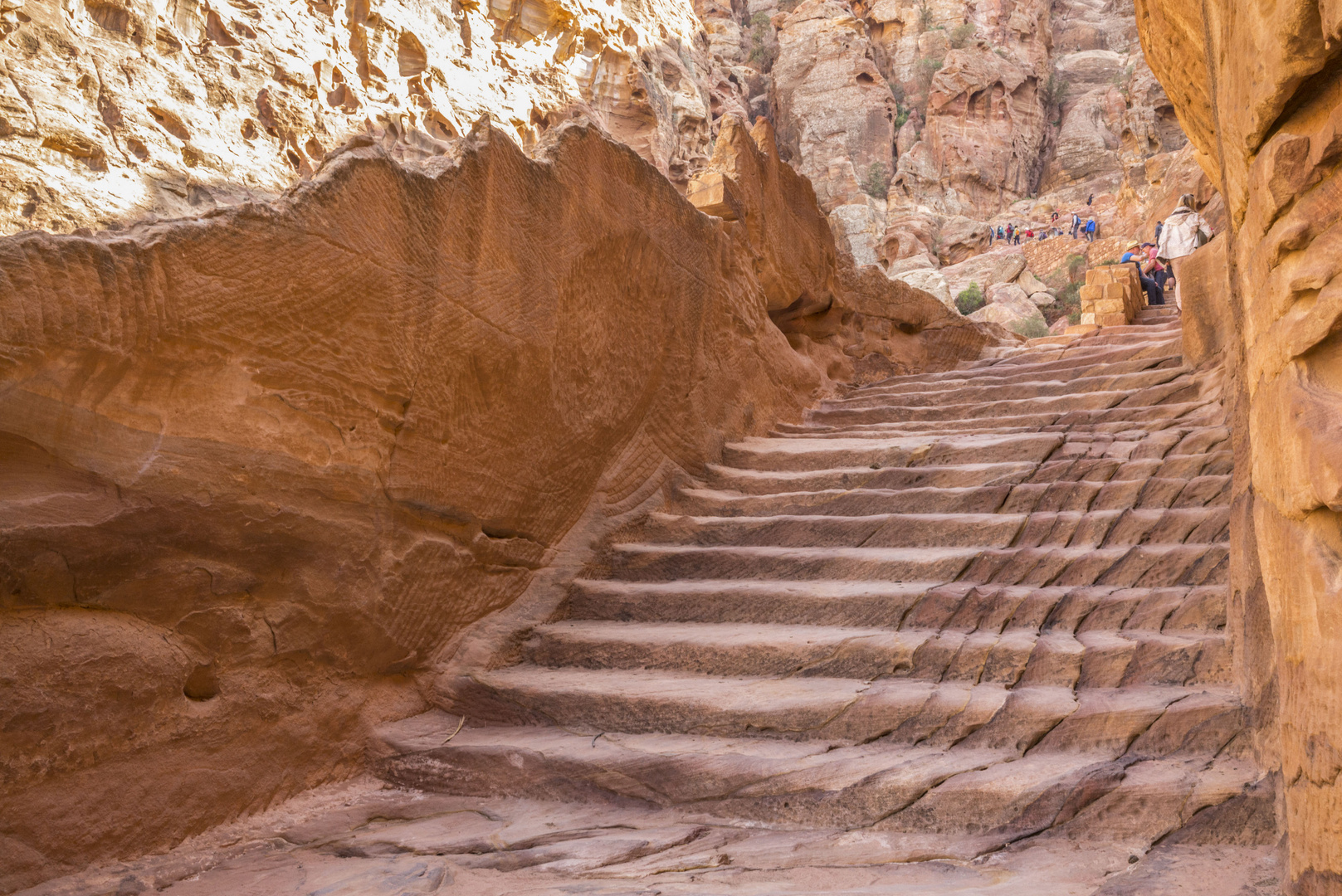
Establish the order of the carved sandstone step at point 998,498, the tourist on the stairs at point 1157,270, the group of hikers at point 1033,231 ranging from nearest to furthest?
1. the carved sandstone step at point 998,498
2. the tourist on the stairs at point 1157,270
3. the group of hikers at point 1033,231

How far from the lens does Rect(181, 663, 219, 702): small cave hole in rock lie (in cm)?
232

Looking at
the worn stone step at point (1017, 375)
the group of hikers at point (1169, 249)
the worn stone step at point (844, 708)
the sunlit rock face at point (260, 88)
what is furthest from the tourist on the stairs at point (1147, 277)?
the worn stone step at point (844, 708)

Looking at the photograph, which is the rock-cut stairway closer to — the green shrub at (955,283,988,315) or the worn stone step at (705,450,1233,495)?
the worn stone step at (705,450,1233,495)

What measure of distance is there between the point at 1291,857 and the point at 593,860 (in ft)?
4.64

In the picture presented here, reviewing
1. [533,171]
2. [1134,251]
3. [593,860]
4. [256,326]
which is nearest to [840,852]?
[593,860]

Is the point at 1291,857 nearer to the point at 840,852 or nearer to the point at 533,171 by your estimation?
the point at 840,852

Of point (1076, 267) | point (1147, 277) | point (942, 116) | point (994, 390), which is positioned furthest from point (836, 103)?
point (994, 390)

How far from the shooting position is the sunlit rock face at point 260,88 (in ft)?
26.2

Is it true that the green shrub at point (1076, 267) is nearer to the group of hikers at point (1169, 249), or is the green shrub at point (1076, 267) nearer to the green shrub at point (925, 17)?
the group of hikers at point (1169, 249)

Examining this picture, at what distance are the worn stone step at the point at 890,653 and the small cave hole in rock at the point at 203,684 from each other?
3.63 ft

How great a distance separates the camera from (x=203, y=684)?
2.34m

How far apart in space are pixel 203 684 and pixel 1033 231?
2886 centimetres

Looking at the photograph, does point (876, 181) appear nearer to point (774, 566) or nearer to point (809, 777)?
point (774, 566)

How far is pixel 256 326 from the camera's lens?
7.95 ft
